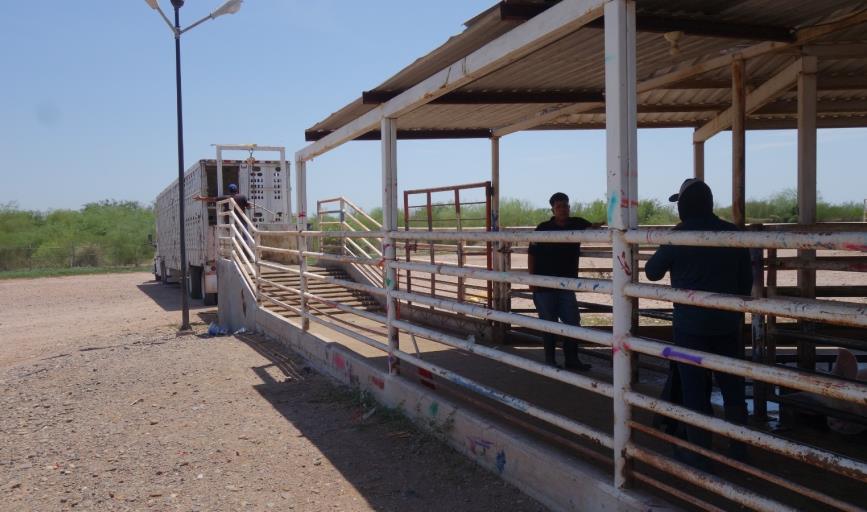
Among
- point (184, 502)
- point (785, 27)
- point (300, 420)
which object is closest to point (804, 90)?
point (785, 27)

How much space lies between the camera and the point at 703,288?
355 cm

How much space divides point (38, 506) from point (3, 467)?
106 centimetres

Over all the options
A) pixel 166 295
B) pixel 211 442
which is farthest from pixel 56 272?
pixel 211 442

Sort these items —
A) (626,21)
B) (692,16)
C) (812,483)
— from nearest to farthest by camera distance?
(626,21)
(812,483)
(692,16)

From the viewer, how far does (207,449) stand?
5.48 meters

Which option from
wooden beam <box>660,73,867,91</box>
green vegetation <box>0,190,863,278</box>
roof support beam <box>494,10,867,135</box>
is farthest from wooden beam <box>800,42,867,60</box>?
green vegetation <box>0,190,863,278</box>

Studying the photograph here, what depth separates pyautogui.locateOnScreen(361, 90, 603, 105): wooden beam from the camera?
6.01 meters

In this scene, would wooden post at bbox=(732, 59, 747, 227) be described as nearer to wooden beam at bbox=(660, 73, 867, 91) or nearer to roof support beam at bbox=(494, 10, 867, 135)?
roof support beam at bbox=(494, 10, 867, 135)

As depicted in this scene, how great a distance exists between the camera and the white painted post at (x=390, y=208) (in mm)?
5945

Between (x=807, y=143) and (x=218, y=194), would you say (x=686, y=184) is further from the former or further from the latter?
(x=218, y=194)

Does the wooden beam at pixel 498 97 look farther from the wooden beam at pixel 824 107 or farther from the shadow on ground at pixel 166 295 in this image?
the shadow on ground at pixel 166 295

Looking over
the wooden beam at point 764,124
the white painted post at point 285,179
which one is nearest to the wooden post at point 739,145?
the wooden beam at point 764,124

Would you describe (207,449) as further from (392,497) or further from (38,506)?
(392,497)

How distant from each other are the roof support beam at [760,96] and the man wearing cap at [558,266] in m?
1.56
